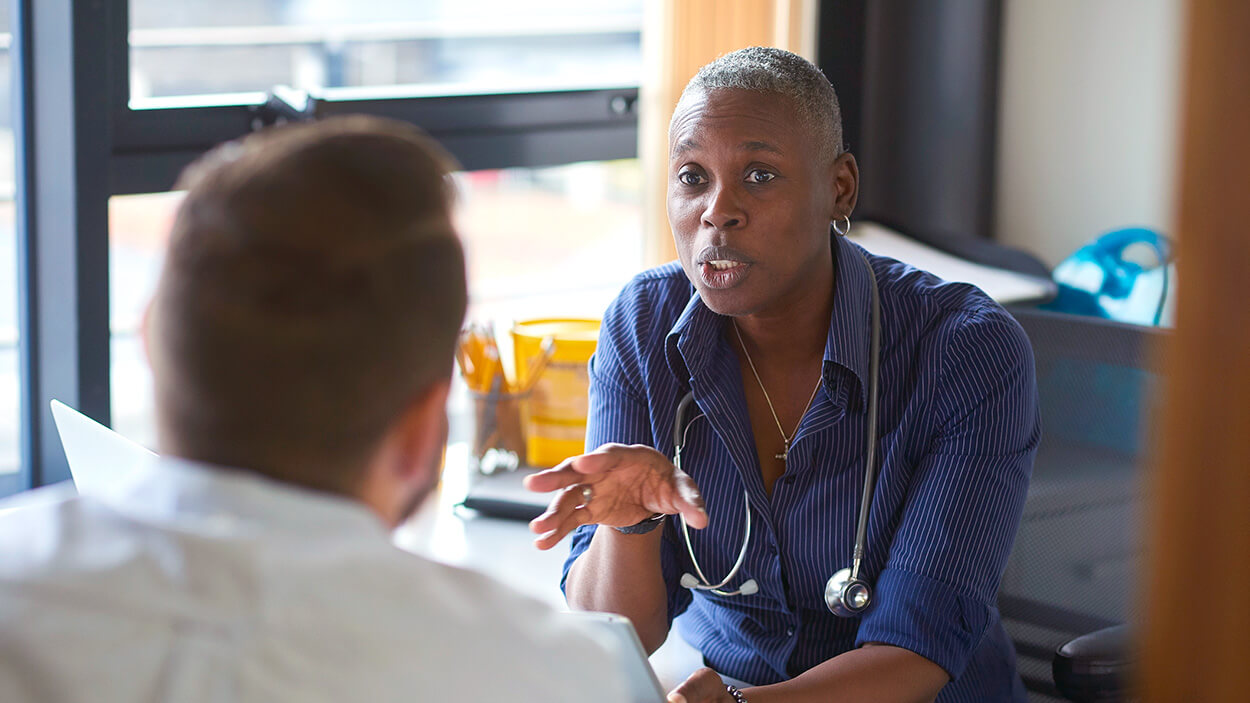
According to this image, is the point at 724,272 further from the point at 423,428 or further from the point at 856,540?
the point at 423,428

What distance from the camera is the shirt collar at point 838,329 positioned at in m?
1.34

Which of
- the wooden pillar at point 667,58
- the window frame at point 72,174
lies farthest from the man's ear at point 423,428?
the wooden pillar at point 667,58

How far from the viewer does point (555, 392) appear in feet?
6.24

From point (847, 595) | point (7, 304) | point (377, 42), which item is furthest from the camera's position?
point (377, 42)

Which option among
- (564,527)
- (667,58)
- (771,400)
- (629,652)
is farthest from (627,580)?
(667,58)

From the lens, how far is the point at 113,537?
23.9 inches

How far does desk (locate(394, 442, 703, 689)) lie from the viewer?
1439 mm

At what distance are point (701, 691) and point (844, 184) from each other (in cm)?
64

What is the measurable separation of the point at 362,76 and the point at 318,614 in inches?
179

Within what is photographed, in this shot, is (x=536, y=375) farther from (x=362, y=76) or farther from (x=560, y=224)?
(x=560, y=224)

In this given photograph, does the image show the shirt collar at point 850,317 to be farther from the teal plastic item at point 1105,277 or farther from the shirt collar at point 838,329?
the teal plastic item at point 1105,277

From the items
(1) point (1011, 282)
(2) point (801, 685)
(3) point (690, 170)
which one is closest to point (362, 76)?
(1) point (1011, 282)

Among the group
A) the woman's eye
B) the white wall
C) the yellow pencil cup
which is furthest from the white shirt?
the white wall

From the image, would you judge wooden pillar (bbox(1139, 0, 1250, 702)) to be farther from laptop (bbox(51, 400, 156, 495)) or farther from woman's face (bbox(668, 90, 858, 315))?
woman's face (bbox(668, 90, 858, 315))
